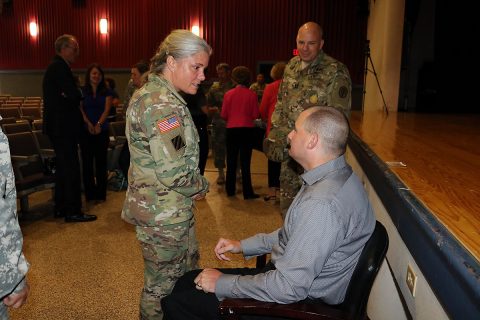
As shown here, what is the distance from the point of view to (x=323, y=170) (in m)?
1.44

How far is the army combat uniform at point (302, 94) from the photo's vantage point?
292 cm

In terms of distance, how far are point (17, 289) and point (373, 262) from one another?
1.11 meters

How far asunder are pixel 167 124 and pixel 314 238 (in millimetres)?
738

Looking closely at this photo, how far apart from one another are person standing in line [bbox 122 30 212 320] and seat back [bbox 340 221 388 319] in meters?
0.76

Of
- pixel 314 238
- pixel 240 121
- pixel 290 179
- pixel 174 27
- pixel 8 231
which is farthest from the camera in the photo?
pixel 174 27

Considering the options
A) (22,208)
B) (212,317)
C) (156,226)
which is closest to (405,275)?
(212,317)

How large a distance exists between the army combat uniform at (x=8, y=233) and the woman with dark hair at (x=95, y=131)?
3497 mm

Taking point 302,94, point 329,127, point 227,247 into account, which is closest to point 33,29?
point 302,94

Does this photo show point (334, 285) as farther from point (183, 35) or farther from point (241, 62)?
point (241, 62)

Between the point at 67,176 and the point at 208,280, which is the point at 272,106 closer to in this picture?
the point at 67,176

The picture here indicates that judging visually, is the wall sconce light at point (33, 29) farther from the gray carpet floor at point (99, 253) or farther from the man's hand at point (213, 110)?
the man's hand at point (213, 110)

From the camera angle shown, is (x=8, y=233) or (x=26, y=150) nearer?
(x=8, y=233)

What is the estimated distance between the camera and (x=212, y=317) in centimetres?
155

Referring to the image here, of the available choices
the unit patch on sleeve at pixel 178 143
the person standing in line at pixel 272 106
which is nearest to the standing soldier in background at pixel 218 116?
the person standing in line at pixel 272 106
